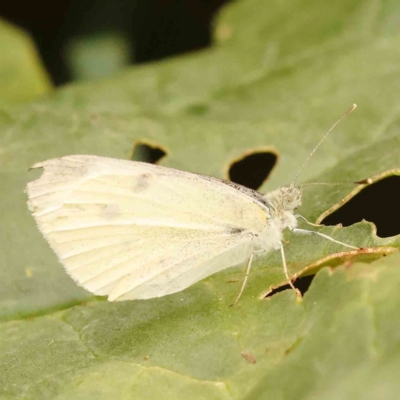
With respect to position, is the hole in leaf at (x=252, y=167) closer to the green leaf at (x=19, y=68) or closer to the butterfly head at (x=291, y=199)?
the butterfly head at (x=291, y=199)

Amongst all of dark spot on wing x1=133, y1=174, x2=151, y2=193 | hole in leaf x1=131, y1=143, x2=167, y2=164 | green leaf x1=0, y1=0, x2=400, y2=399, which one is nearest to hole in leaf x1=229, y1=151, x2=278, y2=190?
green leaf x1=0, y1=0, x2=400, y2=399

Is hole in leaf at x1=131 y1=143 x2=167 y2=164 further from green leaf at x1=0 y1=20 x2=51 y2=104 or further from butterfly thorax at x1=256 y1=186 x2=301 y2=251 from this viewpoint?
green leaf at x1=0 y1=20 x2=51 y2=104

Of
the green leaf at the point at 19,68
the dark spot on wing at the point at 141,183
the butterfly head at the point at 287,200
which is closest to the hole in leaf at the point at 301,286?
the butterfly head at the point at 287,200

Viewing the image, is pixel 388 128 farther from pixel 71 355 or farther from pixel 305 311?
pixel 71 355

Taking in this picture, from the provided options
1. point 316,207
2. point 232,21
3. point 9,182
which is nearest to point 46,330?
point 9,182

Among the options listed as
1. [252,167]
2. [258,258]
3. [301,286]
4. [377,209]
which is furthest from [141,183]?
[377,209]

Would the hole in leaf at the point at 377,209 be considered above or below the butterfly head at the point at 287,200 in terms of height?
below
